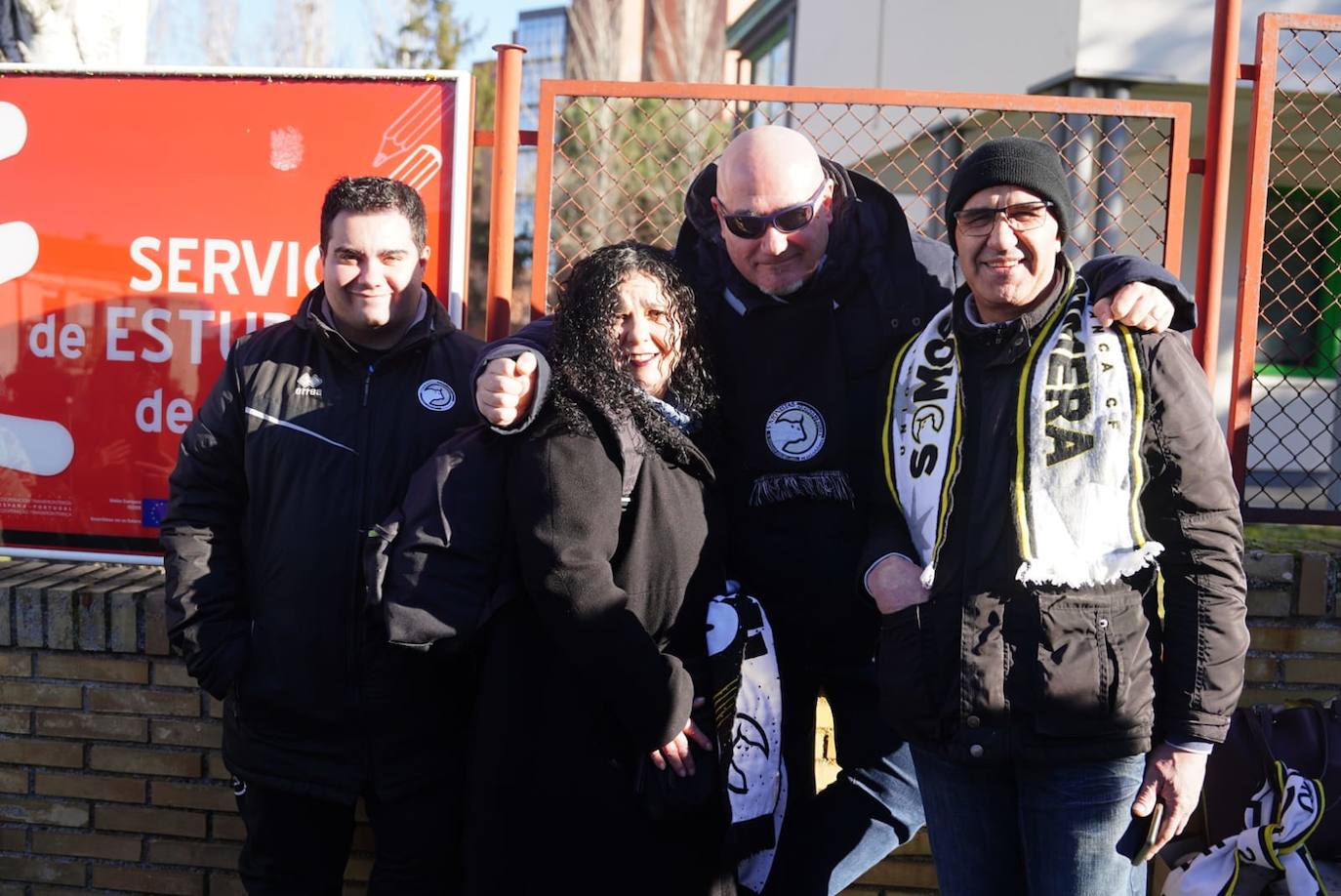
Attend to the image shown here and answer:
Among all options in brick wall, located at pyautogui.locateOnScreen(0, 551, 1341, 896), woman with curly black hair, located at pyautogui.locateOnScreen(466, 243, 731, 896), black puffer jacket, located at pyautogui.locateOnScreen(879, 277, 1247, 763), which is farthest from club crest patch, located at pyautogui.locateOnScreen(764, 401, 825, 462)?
brick wall, located at pyautogui.locateOnScreen(0, 551, 1341, 896)

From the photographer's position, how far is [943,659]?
2.20m

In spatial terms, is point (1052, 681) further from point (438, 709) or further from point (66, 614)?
point (66, 614)

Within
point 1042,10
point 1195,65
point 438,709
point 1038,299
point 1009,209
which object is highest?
point 1042,10

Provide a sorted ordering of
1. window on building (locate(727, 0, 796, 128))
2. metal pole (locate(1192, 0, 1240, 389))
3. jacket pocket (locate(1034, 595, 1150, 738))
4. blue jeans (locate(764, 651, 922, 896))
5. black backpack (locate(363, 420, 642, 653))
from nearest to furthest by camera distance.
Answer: jacket pocket (locate(1034, 595, 1150, 738)) < black backpack (locate(363, 420, 642, 653)) < blue jeans (locate(764, 651, 922, 896)) < metal pole (locate(1192, 0, 1240, 389)) < window on building (locate(727, 0, 796, 128))

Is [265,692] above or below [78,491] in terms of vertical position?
below

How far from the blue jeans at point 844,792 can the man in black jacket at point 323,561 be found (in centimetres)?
76

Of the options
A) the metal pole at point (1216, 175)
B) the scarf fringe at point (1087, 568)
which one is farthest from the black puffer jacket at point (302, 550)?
the metal pole at point (1216, 175)

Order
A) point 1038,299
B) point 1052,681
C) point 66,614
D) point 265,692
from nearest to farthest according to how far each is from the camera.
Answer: point 1052,681 < point 1038,299 < point 265,692 < point 66,614

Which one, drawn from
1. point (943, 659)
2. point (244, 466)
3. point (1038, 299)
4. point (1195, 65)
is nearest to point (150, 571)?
point (244, 466)

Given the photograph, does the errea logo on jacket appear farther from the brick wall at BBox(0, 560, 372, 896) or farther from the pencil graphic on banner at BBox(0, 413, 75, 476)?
the pencil graphic on banner at BBox(0, 413, 75, 476)

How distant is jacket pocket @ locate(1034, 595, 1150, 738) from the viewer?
210 cm

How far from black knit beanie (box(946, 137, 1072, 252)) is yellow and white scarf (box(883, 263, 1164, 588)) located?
0.60ft

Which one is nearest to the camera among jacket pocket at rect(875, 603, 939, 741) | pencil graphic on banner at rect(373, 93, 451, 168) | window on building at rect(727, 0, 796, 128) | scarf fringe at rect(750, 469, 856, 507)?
jacket pocket at rect(875, 603, 939, 741)

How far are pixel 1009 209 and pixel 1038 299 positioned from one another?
19 cm
